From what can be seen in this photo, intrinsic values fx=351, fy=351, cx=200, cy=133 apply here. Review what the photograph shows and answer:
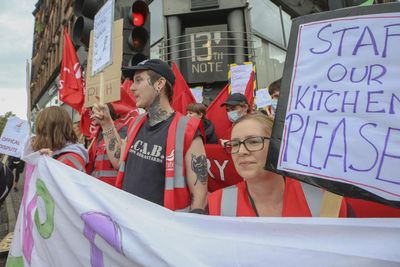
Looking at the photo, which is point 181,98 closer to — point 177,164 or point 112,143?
point 112,143

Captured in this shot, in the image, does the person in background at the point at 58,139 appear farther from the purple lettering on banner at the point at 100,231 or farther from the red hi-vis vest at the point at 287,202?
the red hi-vis vest at the point at 287,202

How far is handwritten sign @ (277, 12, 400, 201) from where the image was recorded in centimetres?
126

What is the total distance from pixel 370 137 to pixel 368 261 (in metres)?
0.44

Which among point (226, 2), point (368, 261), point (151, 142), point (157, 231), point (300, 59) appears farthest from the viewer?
point (226, 2)

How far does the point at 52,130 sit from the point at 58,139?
9cm

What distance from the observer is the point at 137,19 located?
4.12 metres

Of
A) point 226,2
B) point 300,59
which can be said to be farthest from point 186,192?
point 226,2

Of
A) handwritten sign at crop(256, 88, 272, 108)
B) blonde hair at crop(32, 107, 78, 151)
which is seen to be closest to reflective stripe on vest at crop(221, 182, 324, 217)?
blonde hair at crop(32, 107, 78, 151)

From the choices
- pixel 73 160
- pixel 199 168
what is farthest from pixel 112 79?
pixel 199 168

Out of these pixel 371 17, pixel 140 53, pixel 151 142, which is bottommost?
pixel 151 142

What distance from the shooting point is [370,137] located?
1.28m

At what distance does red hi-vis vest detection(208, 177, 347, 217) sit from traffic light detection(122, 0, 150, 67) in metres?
2.75

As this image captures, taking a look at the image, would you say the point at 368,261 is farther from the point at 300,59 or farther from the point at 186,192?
the point at 186,192

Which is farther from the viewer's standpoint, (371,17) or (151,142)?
(151,142)
